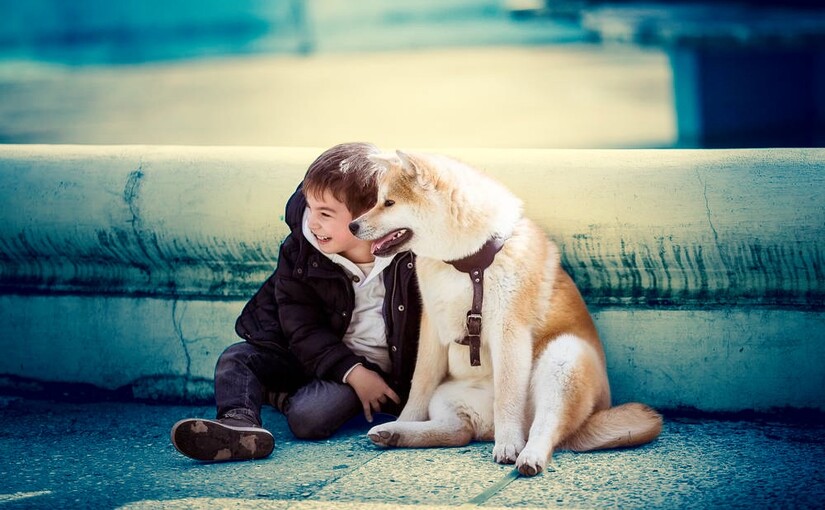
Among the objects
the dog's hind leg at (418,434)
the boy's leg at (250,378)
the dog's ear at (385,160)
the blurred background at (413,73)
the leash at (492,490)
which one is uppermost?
the blurred background at (413,73)

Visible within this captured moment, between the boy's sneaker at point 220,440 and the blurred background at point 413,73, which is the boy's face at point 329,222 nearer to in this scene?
the boy's sneaker at point 220,440

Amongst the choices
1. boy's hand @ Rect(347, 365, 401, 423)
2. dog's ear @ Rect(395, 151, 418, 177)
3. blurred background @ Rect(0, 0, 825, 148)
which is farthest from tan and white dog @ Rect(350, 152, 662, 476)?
blurred background @ Rect(0, 0, 825, 148)

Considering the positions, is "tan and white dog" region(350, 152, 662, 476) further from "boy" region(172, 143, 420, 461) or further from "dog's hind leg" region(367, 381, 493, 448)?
"boy" region(172, 143, 420, 461)

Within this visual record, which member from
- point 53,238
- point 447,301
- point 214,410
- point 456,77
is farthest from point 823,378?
point 456,77

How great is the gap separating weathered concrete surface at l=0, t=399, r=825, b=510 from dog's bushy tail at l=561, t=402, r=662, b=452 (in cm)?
3

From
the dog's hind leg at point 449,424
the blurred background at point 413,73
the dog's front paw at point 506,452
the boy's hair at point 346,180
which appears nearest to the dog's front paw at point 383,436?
the dog's hind leg at point 449,424

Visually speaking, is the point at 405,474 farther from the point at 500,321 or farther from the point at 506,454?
the point at 500,321

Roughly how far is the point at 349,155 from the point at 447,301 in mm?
585

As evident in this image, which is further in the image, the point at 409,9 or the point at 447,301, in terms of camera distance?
the point at 409,9

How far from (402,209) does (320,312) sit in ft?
1.93

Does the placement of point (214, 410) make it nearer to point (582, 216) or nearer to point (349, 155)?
point (349, 155)

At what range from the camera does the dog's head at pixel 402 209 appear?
10.3 ft

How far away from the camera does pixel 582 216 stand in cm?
346

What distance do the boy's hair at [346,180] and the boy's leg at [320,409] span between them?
58 cm
